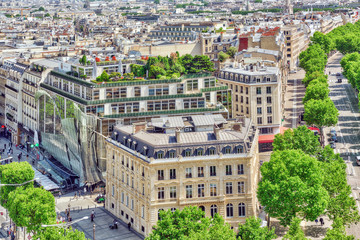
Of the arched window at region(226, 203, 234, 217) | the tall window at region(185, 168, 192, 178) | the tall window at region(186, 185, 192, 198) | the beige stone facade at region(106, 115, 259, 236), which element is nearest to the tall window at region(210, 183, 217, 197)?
the beige stone facade at region(106, 115, 259, 236)

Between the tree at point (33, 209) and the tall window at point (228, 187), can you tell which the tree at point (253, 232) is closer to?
the tall window at point (228, 187)

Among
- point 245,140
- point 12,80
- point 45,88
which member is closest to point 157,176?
point 245,140

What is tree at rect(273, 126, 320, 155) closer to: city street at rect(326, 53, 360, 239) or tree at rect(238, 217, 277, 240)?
city street at rect(326, 53, 360, 239)

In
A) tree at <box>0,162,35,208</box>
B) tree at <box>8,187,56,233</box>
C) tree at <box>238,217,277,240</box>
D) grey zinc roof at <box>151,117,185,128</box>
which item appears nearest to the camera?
tree at <box>238,217,277,240</box>

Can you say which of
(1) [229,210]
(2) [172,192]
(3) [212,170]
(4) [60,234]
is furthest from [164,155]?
(4) [60,234]

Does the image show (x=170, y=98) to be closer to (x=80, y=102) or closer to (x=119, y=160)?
(x=80, y=102)

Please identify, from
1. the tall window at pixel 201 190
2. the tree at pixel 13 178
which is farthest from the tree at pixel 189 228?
the tree at pixel 13 178

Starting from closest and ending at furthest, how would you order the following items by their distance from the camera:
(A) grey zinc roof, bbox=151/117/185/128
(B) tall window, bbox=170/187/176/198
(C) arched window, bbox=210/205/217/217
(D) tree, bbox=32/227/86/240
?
(D) tree, bbox=32/227/86/240 < (B) tall window, bbox=170/187/176/198 < (C) arched window, bbox=210/205/217/217 < (A) grey zinc roof, bbox=151/117/185/128
